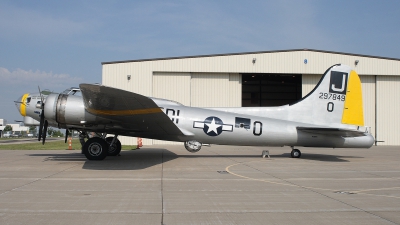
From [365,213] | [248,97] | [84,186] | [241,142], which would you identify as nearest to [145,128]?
[241,142]

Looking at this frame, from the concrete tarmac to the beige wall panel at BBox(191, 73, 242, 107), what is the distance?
21.1 metres

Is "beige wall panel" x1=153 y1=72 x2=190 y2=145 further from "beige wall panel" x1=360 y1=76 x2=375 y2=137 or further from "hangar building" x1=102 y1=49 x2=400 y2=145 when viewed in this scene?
"beige wall panel" x1=360 y1=76 x2=375 y2=137

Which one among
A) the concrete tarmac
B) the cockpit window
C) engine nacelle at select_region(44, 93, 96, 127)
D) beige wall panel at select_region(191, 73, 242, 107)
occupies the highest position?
beige wall panel at select_region(191, 73, 242, 107)

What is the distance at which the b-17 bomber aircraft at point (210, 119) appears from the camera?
15172 mm

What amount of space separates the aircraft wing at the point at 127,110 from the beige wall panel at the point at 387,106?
27.5 meters

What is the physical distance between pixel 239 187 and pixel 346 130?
863 centimetres

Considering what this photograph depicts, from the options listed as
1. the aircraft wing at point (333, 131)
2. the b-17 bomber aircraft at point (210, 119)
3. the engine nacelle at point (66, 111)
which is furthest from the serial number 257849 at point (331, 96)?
the engine nacelle at point (66, 111)

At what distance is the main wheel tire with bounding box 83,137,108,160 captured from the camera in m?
15.7

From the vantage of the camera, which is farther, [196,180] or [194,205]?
[196,180]

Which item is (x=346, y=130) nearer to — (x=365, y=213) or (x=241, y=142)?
(x=241, y=142)

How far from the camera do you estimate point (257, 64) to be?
34031mm

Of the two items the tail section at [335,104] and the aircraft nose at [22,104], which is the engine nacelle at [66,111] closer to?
the aircraft nose at [22,104]

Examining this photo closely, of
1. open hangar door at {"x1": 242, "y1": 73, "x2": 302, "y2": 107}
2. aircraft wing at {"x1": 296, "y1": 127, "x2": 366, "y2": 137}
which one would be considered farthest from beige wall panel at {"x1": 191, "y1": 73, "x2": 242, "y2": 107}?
aircraft wing at {"x1": 296, "y1": 127, "x2": 366, "y2": 137}

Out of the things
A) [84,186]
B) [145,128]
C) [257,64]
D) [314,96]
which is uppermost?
[257,64]
